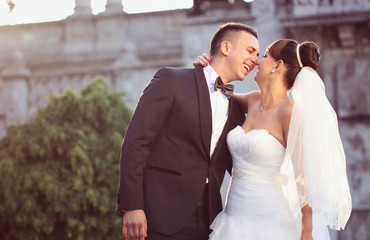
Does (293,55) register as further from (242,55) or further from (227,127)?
(227,127)

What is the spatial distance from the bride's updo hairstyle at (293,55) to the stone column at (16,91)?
10.4 m

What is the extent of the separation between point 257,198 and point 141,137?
0.87 meters

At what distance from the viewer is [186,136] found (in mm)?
3902

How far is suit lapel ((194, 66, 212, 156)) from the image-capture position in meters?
3.88

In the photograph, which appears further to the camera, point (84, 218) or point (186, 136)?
point (84, 218)

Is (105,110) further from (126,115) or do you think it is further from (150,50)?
(150,50)

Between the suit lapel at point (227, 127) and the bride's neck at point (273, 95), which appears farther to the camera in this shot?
the bride's neck at point (273, 95)

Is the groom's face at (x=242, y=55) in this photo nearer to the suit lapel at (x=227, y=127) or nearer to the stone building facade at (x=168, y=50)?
the suit lapel at (x=227, y=127)

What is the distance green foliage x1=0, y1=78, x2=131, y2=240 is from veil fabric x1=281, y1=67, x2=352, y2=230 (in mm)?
5287

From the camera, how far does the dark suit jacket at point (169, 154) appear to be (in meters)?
3.76

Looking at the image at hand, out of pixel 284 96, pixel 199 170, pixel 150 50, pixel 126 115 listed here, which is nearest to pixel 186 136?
pixel 199 170

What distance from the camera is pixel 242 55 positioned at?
4.15m

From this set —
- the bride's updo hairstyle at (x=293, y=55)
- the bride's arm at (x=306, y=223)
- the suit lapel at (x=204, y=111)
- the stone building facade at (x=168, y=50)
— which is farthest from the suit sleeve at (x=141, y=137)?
the stone building facade at (x=168, y=50)

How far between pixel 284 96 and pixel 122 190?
1314 millimetres
